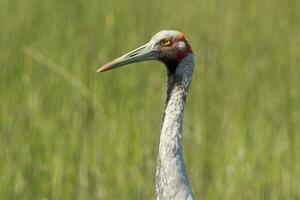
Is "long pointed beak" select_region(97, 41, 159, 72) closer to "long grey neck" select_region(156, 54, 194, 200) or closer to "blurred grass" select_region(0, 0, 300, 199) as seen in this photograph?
"long grey neck" select_region(156, 54, 194, 200)

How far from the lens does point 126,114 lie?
6223 mm

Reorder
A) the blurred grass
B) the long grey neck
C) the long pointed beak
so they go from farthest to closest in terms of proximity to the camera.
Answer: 1. the blurred grass
2. the long pointed beak
3. the long grey neck

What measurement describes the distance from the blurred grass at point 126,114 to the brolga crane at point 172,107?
1.21 meters

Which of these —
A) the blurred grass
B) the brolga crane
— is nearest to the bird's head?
the brolga crane

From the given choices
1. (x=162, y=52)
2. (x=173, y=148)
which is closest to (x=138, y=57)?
(x=162, y=52)

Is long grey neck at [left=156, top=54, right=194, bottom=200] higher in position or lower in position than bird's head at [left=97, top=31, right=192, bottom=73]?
lower

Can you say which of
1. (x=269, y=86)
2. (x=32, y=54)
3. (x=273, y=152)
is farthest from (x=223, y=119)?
(x=32, y=54)

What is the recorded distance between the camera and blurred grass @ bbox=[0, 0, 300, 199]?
5.82 metres

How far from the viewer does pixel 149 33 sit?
251 inches

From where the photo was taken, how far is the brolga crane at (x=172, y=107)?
14.6 feet

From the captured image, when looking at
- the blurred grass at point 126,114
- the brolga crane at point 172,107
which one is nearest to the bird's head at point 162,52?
the brolga crane at point 172,107

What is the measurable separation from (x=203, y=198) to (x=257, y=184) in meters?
0.35

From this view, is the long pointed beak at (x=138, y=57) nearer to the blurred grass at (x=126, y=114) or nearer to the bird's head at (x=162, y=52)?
the bird's head at (x=162, y=52)

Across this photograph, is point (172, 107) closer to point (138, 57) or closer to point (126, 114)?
point (138, 57)
